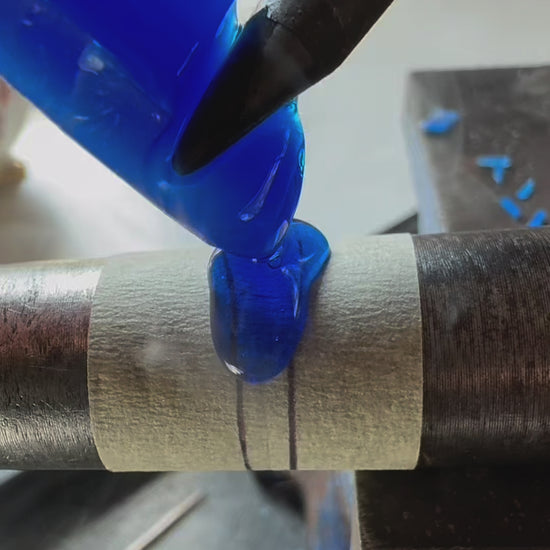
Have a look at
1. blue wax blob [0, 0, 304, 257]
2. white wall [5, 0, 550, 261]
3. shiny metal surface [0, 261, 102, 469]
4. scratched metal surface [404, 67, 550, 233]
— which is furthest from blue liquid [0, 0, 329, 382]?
white wall [5, 0, 550, 261]

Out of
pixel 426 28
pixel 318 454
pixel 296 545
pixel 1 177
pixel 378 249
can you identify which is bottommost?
pixel 296 545

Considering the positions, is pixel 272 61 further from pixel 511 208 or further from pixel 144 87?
pixel 511 208

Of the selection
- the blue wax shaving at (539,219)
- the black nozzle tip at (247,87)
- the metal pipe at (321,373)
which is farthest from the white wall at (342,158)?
the black nozzle tip at (247,87)

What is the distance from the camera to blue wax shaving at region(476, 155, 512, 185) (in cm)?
81

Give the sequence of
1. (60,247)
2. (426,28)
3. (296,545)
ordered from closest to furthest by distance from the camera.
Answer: (296,545) → (60,247) → (426,28)

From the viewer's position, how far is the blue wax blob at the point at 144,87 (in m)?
0.38

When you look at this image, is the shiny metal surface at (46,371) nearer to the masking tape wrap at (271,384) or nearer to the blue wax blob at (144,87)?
the masking tape wrap at (271,384)

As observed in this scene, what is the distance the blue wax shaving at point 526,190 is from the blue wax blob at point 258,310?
1.11 ft

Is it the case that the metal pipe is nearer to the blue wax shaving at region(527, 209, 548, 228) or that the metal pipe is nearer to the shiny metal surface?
the shiny metal surface

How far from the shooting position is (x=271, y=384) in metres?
0.51

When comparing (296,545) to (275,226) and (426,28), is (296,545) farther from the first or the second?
(426,28)

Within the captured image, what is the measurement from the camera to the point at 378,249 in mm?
561

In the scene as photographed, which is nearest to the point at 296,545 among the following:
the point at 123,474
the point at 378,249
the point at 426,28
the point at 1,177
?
the point at 123,474

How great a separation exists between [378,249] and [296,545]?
1.01 feet
